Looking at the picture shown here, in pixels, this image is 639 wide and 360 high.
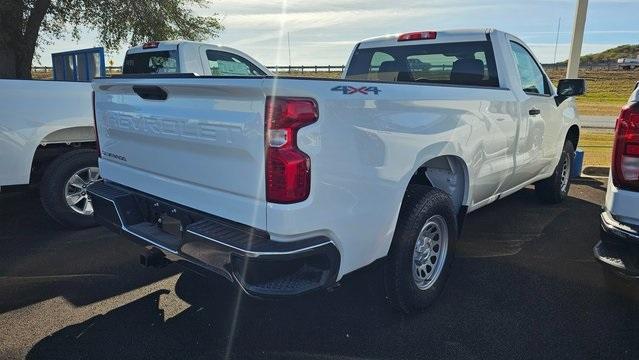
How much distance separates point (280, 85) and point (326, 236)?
2.62 feet

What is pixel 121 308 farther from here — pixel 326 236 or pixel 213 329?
pixel 326 236

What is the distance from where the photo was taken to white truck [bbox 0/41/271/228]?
4676mm

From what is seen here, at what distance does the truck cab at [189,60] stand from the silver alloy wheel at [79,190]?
96.1 inches

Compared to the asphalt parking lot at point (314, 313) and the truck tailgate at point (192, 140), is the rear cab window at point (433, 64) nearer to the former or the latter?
the asphalt parking lot at point (314, 313)

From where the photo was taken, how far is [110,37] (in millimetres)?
14641

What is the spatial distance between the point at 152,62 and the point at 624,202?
23.5 feet

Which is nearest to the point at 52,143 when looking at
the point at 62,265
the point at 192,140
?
the point at 62,265

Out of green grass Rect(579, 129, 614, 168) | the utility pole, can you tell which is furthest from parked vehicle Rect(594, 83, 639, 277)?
the utility pole

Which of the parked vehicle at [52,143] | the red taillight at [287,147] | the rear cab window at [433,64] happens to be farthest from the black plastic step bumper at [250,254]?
the rear cab window at [433,64]

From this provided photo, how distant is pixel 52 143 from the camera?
521 centimetres

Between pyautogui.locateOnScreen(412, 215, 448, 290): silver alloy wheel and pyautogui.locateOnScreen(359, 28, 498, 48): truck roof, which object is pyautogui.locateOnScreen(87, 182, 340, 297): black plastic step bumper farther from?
pyautogui.locateOnScreen(359, 28, 498, 48): truck roof

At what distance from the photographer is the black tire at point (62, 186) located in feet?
16.6

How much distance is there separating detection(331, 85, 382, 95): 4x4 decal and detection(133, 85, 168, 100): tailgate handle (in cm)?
110

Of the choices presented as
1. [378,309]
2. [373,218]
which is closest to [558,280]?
[378,309]
